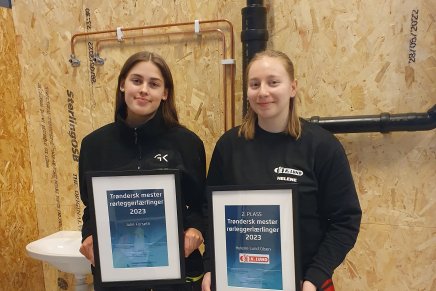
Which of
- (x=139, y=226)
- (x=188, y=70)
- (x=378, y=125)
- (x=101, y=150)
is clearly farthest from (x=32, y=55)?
→ (x=378, y=125)

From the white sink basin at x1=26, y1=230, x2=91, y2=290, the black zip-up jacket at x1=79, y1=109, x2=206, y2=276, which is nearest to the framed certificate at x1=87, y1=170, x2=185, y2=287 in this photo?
the black zip-up jacket at x1=79, y1=109, x2=206, y2=276

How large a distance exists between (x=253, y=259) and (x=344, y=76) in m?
1.16

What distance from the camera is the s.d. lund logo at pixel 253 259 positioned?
1.21 metres

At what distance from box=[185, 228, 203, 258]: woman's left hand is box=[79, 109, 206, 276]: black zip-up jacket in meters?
0.04

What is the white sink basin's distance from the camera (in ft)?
7.02

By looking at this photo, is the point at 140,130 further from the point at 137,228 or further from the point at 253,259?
the point at 253,259

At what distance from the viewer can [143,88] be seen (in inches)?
56.4

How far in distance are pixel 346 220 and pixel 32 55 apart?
2.20 m

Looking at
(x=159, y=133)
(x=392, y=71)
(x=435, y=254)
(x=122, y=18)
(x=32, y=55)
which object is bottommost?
(x=435, y=254)

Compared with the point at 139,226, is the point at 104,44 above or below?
above

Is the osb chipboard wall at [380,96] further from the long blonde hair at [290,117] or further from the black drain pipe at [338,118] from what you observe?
the long blonde hair at [290,117]

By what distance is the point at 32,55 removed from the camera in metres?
2.42

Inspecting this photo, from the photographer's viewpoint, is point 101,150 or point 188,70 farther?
point 188,70

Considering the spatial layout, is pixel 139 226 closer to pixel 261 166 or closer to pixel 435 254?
pixel 261 166
